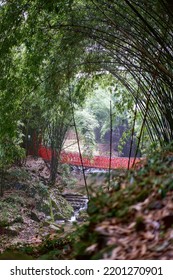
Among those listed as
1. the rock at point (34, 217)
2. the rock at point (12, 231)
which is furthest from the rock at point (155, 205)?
the rock at point (34, 217)

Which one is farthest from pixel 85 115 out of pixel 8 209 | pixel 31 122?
pixel 8 209

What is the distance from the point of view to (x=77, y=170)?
15164 mm

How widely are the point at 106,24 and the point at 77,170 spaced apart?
10452 millimetres

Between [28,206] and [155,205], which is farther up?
[155,205]

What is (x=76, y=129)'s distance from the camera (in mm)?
5617

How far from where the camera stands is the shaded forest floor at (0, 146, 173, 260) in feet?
5.24

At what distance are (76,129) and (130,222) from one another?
3.82m

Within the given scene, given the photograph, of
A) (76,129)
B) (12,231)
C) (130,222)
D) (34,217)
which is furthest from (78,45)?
(130,222)

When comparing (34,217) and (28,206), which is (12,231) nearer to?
(34,217)

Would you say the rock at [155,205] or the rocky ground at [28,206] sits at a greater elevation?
the rock at [155,205]

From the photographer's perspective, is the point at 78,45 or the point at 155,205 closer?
the point at 155,205

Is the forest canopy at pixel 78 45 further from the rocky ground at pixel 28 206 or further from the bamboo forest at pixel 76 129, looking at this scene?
the rocky ground at pixel 28 206

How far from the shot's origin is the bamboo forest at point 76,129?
1885 millimetres
